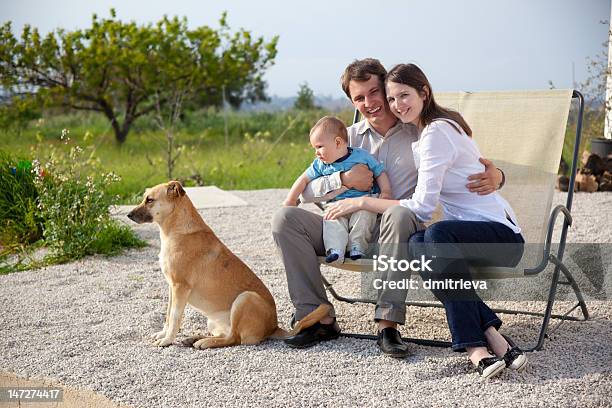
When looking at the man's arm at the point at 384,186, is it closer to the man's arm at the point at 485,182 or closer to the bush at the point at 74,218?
the man's arm at the point at 485,182

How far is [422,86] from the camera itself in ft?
10.9

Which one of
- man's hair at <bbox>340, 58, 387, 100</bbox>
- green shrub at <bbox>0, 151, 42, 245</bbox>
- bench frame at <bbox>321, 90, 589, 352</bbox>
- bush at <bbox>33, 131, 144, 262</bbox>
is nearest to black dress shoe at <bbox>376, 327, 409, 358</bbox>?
bench frame at <bbox>321, 90, 589, 352</bbox>

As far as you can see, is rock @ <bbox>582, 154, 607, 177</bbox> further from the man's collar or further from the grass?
the man's collar

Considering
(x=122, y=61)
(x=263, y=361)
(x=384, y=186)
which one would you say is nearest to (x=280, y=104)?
(x=122, y=61)

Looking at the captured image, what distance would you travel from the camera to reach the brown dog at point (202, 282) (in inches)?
133

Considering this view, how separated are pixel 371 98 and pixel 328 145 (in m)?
0.33

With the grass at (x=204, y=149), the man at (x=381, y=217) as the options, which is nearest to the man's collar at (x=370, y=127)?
the man at (x=381, y=217)

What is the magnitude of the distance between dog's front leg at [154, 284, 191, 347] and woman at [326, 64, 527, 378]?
0.77 m

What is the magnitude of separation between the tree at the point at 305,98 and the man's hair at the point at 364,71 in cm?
1433

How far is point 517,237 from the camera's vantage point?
3236 mm

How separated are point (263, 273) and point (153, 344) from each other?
149 cm

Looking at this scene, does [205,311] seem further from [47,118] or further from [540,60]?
[47,118]

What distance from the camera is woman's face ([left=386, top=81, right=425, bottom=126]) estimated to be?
331cm

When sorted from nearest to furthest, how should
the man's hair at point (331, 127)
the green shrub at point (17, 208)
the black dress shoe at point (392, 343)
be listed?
1. the black dress shoe at point (392, 343)
2. the man's hair at point (331, 127)
3. the green shrub at point (17, 208)
